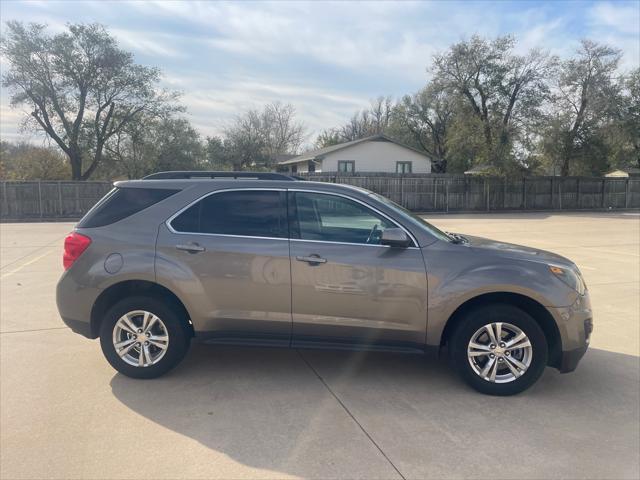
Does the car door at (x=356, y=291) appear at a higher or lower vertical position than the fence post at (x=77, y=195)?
lower

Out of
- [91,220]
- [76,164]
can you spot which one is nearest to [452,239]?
[91,220]

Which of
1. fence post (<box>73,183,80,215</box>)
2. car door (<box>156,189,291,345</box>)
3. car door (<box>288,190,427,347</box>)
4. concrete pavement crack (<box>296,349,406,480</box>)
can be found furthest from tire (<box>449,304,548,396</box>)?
fence post (<box>73,183,80,215</box>)

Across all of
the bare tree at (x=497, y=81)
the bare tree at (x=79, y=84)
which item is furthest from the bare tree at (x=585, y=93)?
the bare tree at (x=79, y=84)

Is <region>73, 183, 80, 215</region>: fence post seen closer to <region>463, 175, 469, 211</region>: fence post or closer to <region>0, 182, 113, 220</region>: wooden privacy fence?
<region>0, 182, 113, 220</region>: wooden privacy fence

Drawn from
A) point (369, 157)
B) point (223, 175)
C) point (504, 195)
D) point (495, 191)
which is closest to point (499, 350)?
point (223, 175)

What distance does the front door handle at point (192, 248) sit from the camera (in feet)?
13.1

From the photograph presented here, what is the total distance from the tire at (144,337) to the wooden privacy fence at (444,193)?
2191 centimetres

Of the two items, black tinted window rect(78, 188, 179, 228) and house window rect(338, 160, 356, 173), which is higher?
house window rect(338, 160, 356, 173)

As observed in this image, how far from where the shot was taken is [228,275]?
396cm

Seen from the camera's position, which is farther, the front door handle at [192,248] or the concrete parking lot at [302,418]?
the front door handle at [192,248]

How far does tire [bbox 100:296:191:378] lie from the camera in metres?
4.04

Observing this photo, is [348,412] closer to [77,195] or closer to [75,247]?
[75,247]

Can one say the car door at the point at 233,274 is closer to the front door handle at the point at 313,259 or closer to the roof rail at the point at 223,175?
the front door handle at the point at 313,259

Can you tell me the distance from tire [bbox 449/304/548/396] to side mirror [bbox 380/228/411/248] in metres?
0.83
